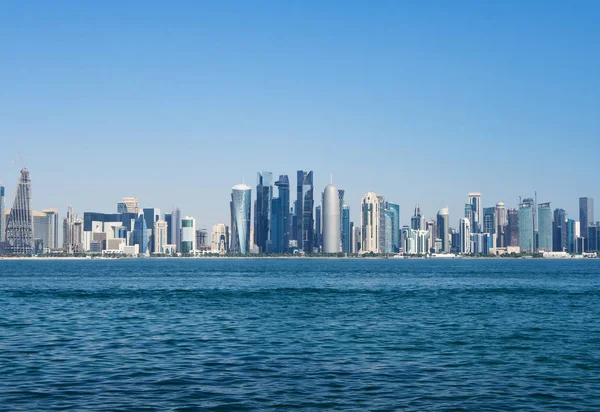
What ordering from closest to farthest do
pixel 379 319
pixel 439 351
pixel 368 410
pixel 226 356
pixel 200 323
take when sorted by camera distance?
pixel 368 410 → pixel 226 356 → pixel 439 351 → pixel 200 323 → pixel 379 319

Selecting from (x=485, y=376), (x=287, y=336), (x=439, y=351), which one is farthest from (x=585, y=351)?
(x=287, y=336)

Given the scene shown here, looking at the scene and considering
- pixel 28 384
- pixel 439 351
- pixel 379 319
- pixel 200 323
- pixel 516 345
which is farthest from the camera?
pixel 379 319

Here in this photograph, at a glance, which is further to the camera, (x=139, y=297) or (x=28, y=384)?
(x=139, y=297)

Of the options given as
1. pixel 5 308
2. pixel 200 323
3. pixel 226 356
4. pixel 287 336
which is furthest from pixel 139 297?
pixel 226 356

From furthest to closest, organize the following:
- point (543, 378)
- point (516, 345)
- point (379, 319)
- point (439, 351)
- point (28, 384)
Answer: point (379, 319) < point (516, 345) < point (439, 351) < point (543, 378) < point (28, 384)

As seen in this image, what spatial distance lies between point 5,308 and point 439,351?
4760cm

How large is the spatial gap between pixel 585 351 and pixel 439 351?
9141 mm

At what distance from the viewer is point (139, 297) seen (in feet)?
288

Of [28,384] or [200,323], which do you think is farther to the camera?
[200,323]

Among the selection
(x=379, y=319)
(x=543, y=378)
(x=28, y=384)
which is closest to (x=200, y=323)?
(x=379, y=319)

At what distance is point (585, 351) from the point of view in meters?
42.7

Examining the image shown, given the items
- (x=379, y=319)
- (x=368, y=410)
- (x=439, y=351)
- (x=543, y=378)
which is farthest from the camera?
(x=379, y=319)

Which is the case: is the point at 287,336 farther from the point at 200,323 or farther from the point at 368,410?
the point at 368,410

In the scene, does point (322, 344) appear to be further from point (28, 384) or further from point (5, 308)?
point (5, 308)
